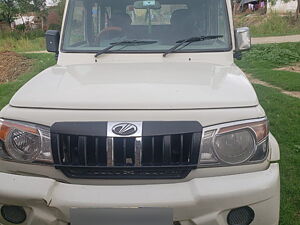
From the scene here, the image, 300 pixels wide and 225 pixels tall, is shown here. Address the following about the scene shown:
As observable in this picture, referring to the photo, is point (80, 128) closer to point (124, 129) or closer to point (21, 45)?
point (124, 129)

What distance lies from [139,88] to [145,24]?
58.5 inches

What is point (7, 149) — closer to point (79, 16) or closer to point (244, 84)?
point (244, 84)

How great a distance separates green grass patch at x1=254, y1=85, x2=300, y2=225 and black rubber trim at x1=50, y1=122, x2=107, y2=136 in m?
1.93

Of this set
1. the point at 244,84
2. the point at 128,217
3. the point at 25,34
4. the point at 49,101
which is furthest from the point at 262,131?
the point at 25,34

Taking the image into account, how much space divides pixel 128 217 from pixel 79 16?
243 centimetres

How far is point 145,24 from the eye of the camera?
4.00 m

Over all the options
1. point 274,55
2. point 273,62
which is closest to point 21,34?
point 274,55

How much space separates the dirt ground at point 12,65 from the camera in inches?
504

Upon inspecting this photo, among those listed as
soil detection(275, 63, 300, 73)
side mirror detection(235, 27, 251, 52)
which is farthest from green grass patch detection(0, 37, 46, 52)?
side mirror detection(235, 27, 251, 52)

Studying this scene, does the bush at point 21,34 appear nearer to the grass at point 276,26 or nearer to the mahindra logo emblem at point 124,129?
the grass at point 276,26

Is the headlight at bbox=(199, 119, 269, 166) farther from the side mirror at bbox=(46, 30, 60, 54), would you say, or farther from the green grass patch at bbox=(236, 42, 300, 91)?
the green grass patch at bbox=(236, 42, 300, 91)

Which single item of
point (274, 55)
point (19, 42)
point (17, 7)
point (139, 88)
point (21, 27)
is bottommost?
point (274, 55)

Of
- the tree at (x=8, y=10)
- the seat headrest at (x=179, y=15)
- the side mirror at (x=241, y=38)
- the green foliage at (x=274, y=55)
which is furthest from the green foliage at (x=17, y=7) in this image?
the side mirror at (x=241, y=38)

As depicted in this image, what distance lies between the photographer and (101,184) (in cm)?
242
